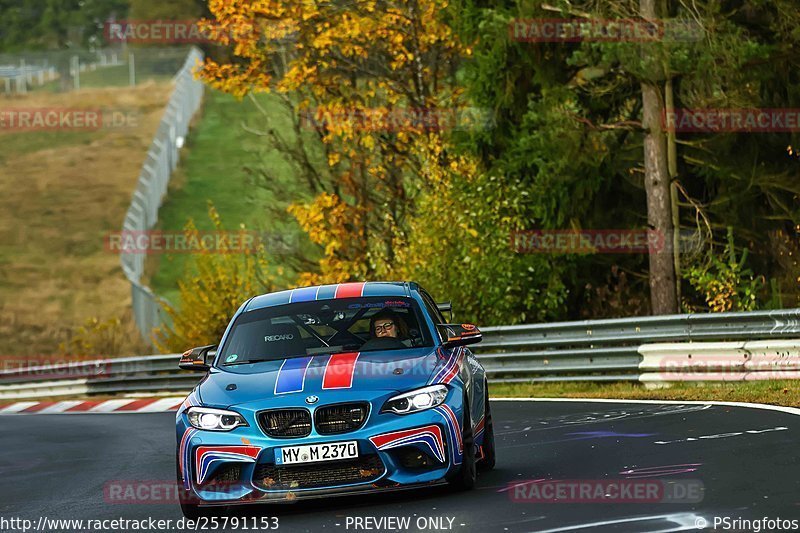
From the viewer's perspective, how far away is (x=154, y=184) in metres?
58.8

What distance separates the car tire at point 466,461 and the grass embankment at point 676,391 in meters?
5.98

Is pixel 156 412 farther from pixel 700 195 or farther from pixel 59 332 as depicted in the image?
pixel 59 332

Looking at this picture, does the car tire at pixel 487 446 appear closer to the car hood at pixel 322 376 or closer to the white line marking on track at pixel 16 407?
the car hood at pixel 322 376

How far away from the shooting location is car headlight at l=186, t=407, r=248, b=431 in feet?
33.9

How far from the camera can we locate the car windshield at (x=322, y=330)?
1151 cm

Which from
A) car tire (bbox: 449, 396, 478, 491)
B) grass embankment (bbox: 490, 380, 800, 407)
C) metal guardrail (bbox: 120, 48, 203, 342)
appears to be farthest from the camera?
metal guardrail (bbox: 120, 48, 203, 342)

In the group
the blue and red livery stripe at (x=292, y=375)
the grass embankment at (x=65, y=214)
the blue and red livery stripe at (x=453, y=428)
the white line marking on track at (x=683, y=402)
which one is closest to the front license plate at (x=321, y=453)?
the blue and red livery stripe at (x=292, y=375)

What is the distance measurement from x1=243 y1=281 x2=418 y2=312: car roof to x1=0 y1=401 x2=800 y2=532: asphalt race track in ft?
5.14

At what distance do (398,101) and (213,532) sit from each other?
977 inches

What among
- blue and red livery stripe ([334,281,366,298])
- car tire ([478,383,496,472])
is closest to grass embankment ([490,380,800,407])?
car tire ([478,383,496,472])

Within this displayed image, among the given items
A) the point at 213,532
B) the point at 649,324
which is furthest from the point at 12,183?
the point at 213,532

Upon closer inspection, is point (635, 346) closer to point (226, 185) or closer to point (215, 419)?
point (215, 419)

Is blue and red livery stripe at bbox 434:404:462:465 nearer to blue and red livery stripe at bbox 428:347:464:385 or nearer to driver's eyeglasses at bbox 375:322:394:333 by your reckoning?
blue and red livery stripe at bbox 428:347:464:385

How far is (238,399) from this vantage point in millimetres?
10422
